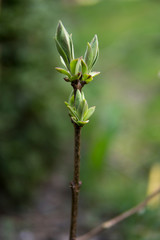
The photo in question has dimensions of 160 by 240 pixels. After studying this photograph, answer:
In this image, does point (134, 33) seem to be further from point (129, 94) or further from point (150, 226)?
point (150, 226)

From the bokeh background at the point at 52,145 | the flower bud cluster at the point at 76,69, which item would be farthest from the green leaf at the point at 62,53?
the bokeh background at the point at 52,145

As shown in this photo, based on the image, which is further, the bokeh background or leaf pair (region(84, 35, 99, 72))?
the bokeh background

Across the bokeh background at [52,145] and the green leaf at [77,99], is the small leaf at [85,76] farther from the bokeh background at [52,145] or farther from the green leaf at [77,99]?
the bokeh background at [52,145]

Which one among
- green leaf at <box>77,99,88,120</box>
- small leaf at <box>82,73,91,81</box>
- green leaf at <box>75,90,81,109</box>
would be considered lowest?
green leaf at <box>77,99,88,120</box>

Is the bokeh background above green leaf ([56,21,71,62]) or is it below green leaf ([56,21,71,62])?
above

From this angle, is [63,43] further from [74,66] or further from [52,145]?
[52,145]

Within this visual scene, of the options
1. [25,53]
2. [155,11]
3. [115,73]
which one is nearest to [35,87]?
[25,53]

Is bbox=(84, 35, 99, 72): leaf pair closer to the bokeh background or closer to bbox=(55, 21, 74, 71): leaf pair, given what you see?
bbox=(55, 21, 74, 71): leaf pair

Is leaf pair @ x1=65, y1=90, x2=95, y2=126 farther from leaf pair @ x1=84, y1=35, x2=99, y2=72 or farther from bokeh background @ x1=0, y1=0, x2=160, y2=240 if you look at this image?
bokeh background @ x1=0, y1=0, x2=160, y2=240

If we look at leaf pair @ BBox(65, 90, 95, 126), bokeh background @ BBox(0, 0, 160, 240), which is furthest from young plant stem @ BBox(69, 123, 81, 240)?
bokeh background @ BBox(0, 0, 160, 240)
